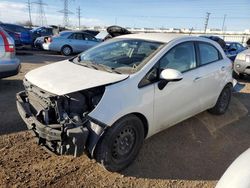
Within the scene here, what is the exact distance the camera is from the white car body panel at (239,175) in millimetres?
2062

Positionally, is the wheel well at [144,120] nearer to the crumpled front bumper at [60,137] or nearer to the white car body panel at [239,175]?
the crumpled front bumper at [60,137]

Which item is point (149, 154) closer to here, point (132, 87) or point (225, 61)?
point (132, 87)

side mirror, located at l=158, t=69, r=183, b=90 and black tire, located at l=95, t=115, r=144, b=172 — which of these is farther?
side mirror, located at l=158, t=69, r=183, b=90

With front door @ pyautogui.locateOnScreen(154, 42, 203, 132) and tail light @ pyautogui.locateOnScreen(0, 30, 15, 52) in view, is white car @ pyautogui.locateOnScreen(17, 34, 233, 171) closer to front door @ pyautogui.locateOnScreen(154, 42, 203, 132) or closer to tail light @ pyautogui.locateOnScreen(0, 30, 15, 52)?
front door @ pyautogui.locateOnScreen(154, 42, 203, 132)

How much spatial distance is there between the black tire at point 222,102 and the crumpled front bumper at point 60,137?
3444mm

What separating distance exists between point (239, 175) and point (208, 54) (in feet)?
10.9

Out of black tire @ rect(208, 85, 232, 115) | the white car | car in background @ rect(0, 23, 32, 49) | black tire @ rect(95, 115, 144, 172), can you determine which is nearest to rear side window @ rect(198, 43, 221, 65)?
the white car

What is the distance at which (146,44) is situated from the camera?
4.28 metres

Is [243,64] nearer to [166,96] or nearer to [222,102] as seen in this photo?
[222,102]

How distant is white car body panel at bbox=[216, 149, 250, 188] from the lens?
206 centimetres

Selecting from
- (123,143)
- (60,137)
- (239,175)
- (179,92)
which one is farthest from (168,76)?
(239,175)

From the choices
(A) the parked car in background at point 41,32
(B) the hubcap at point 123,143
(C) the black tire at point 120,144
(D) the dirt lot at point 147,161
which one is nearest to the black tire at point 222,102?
(D) the dirt lot at point 147,161

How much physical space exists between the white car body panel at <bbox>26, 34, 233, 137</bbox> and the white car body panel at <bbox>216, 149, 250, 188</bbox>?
4.67 feet

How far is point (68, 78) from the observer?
3.50 meters
